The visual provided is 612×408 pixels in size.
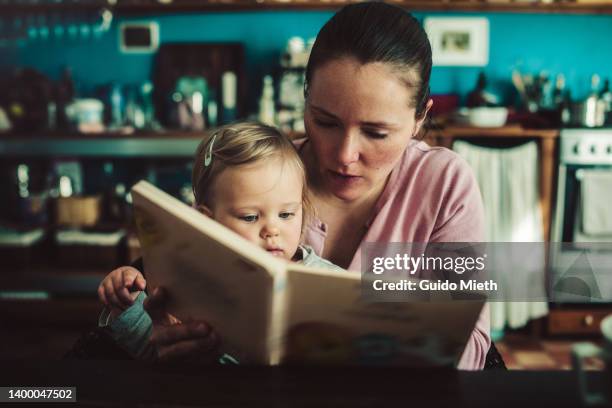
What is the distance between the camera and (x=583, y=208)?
289cm

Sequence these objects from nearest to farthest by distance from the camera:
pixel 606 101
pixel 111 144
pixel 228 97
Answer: pixel 111 144 < pixel 606 101 < pixel 228 97

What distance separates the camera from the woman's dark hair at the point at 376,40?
1.16 metres

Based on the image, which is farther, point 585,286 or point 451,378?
point 585,286

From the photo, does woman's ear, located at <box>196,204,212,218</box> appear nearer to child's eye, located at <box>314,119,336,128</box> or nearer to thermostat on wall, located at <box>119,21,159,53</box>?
child's eye, located at <box>314,119,336,128</box>

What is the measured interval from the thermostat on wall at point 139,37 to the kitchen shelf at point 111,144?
87cm

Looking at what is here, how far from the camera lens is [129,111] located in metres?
3.50

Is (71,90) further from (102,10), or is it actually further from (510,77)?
(510,77)

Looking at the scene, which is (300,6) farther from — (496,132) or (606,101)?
(606,101)

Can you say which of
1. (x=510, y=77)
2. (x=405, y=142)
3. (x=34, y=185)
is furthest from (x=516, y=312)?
(x=34, y=185)

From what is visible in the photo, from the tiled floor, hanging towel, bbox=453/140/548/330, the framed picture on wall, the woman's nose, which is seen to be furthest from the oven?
the woman's nose

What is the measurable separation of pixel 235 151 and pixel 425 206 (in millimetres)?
505

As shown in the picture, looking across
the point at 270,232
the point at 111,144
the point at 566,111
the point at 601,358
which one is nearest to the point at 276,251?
the point at 270,232

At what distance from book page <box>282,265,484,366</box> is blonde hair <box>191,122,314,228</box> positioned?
53cm

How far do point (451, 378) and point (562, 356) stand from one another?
2.54m
